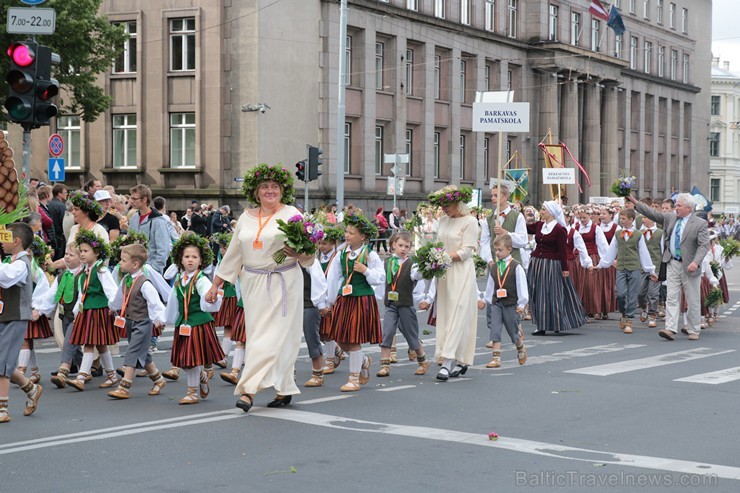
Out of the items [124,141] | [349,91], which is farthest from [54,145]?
[349,91]

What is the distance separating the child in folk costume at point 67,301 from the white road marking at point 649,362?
17.5 ft

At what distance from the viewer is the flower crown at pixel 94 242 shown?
12.0 metres

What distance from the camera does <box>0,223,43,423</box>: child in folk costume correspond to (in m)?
9.84

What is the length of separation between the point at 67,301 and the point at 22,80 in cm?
238

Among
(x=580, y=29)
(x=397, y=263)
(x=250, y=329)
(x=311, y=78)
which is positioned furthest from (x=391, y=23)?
(x=250, y=329)

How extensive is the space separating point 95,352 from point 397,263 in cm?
339

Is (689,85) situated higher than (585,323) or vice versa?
(689,85)

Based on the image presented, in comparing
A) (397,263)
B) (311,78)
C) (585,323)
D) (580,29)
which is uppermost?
(580,29)

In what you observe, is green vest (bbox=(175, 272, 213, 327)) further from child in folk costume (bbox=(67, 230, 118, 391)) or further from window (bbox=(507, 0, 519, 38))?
window (bbox=(507, 0, 519, 38))

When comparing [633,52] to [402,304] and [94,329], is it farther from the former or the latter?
[94,329]

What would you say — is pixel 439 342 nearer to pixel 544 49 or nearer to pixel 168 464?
pixel 168 464

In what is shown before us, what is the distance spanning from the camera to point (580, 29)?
6347 centimetres

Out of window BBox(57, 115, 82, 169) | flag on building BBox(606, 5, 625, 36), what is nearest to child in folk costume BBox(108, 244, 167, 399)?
window BBox(57, 115, 82, 169)

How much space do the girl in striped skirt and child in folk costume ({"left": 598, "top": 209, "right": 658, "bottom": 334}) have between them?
50.9 inches
